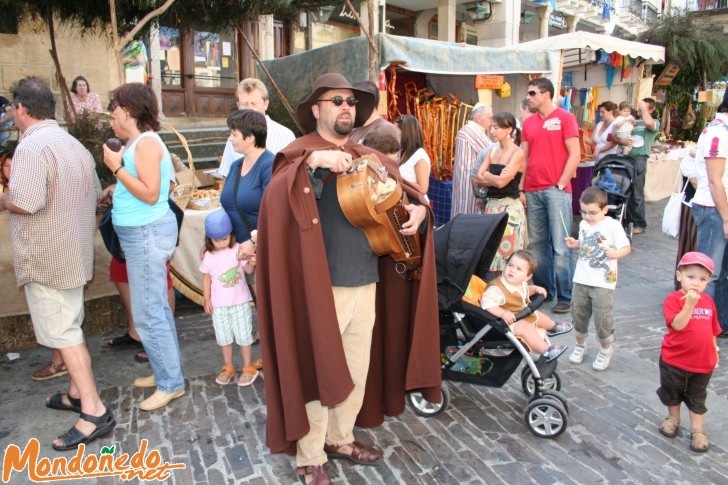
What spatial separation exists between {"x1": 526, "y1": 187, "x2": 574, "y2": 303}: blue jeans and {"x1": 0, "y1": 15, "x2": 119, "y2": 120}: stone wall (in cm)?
777

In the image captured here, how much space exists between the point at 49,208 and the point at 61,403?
1.39m

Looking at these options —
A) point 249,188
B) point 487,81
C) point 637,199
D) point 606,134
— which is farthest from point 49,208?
point 637,199

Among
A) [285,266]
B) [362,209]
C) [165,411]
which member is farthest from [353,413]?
[165,411]

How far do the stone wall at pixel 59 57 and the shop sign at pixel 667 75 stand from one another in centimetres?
1571

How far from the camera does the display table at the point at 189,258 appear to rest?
216 inches

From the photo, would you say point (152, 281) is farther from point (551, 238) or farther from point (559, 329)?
point (551, 238)

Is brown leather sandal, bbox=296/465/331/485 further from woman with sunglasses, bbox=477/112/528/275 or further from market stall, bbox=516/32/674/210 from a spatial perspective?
market stall, bbox=516/32/674/210

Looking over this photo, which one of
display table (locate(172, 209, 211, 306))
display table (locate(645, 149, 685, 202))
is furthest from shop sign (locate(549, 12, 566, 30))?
display table (locate(172, 209, 211, 306))

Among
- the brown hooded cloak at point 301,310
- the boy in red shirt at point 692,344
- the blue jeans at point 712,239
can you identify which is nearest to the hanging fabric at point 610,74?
the blue jeans at point 712,239

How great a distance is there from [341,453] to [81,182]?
2.21 meters

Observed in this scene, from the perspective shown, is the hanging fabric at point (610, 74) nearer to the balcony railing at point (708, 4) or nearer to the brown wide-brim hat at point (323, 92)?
the brown wide-brim hat at point (323, 92)

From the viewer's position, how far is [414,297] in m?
3.16

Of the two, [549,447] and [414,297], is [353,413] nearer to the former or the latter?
[414,297]

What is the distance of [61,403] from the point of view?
391cm
